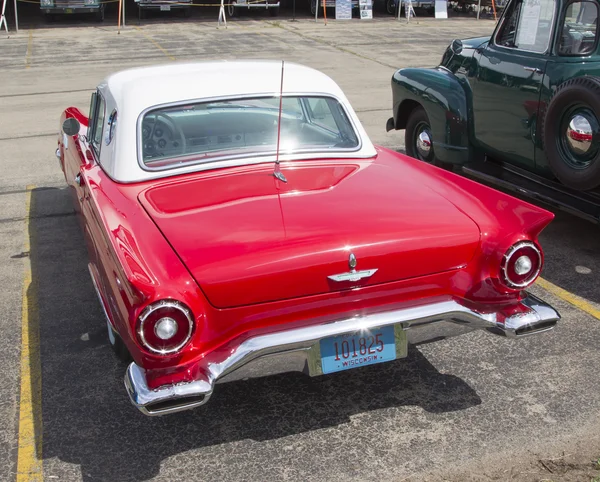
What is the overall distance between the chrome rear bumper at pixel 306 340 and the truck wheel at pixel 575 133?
→ 1.90m

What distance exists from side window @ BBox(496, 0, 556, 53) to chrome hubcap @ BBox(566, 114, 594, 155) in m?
0.86

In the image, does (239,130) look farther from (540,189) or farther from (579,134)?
(540,189)

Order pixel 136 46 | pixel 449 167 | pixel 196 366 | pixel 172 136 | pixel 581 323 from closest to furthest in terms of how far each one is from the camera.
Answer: pixel 196 366, pixel 172 136, pixel 581 323, pixel 449 167, pixel 136 46

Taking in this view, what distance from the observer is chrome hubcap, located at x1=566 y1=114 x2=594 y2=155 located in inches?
203

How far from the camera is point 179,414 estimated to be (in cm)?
376

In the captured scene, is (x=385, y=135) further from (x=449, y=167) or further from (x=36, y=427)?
(x=36, y=427)

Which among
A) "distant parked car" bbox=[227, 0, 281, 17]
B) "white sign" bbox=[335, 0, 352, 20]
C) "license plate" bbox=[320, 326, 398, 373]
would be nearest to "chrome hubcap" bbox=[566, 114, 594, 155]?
"license plate" bbox=[320, 326, 398, 373]

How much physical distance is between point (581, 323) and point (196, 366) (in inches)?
102

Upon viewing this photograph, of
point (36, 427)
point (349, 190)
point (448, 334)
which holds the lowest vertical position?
point (36, 427)

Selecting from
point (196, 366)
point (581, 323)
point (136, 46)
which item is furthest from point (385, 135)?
point (136, 46)

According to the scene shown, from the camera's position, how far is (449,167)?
23.8 feet

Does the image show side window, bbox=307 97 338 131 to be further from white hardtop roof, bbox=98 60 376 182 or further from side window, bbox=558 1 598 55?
side window, bbox=558 1 598 55

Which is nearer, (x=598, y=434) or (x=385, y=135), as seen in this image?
(x=598, y=434)

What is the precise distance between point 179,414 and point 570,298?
2.69 m
